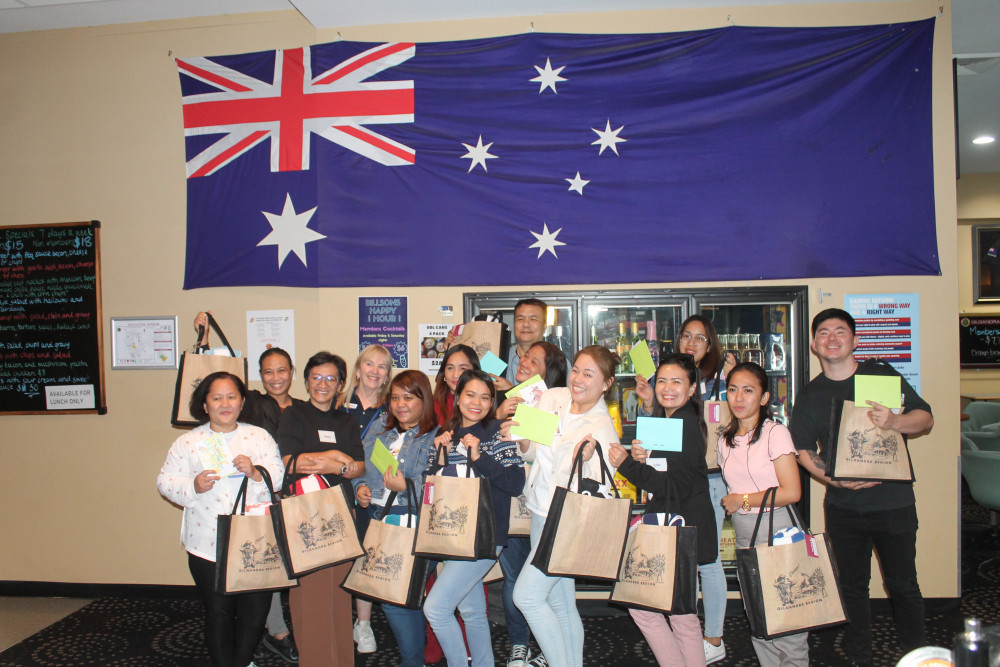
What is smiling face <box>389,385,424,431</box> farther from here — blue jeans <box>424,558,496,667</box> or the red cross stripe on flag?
the red cross stripe on flag

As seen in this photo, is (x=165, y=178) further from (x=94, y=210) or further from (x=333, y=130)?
(x=333, y=130)

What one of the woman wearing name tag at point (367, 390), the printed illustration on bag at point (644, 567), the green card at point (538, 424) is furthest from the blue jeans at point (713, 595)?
→ the woman wearing name tag at point (367, 390)

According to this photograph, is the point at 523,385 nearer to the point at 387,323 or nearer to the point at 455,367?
the point at 455,367

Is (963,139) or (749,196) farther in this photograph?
(963,139)

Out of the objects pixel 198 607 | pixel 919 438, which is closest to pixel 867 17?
pixel 919 438

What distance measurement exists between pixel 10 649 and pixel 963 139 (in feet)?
32.0

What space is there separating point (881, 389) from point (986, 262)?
25.9 ft

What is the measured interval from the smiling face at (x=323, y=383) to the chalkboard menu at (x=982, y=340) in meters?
9.06

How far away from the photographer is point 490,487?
2.74m

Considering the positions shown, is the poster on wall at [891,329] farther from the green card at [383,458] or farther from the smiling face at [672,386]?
the green card at [383,458]

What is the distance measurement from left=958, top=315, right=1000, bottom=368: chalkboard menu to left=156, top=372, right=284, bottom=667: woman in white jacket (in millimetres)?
9494

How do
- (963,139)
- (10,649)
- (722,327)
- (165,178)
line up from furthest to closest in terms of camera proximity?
(963,139), (165,178), (722,327), (10,649)

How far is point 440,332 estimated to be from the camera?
13.9ft

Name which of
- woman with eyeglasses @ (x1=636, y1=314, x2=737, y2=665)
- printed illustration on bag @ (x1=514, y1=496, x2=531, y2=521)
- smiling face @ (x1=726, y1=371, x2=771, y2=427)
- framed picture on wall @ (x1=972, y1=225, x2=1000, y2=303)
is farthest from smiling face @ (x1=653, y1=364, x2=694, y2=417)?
framed picture on wall @ (x1=972, y1=225, x2=1000, y2=303)
